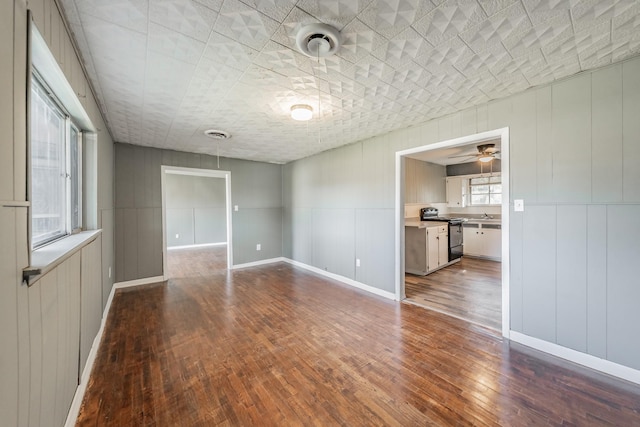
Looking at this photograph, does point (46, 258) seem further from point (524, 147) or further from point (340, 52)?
point (524, 147)

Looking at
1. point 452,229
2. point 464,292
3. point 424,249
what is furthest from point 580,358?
point 452,229

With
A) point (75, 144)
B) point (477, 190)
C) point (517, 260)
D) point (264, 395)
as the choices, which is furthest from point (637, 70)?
point (477, 190)

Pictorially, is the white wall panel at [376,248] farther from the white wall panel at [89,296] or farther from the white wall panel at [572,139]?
the white wall panel at [89,296]

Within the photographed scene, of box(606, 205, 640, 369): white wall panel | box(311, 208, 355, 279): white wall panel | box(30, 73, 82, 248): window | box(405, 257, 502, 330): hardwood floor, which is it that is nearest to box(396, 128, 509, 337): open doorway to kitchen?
box(405, 257, 502, 330): hardwood floor

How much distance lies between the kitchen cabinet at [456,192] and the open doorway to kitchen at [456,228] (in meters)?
0.02

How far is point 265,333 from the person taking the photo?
2625 mm

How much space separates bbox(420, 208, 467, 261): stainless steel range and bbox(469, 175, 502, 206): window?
863 millimetres

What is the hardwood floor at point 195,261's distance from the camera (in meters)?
5.09

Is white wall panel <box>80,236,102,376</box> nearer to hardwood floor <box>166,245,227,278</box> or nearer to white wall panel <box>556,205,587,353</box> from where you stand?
hardwood floor <box>166,245,227,278</box>

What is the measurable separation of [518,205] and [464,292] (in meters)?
1.87

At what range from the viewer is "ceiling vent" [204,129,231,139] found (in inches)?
137

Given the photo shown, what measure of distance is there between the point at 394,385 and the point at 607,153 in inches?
96.1

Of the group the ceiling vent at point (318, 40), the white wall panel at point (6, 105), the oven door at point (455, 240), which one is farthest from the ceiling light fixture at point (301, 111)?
the oven door at point (455, 240)

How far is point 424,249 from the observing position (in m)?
4.73
